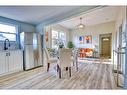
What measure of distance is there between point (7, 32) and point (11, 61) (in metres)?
1.36

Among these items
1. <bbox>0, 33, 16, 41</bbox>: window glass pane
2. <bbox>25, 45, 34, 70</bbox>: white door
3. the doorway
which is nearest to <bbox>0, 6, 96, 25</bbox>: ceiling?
<bbox>0, 33, 16, 41</bbox>: window glass pane

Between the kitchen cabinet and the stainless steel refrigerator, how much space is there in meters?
0.25

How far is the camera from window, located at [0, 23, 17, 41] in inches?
168

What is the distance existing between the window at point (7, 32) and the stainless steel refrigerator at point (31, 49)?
0.42 metres

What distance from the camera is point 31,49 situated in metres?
4.69

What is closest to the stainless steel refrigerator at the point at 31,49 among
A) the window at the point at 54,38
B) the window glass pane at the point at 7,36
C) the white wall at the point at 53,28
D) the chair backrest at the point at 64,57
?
the window glass pane at the point at 7,36

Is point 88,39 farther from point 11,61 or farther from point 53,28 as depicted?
point 11,61

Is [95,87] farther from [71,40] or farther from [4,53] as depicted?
[71,40]

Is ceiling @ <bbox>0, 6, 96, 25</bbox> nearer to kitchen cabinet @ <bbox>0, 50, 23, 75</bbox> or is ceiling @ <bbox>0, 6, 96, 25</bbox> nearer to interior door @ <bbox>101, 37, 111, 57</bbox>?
kitchen cabinet @ <bbox>0, 50, 23, 75</bbox>

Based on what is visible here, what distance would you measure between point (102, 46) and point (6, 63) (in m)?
8.05

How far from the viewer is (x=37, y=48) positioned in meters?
4.98

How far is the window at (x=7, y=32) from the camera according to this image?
4.26 m

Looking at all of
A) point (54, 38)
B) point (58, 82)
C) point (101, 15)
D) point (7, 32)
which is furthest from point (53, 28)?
point (58, 82)
